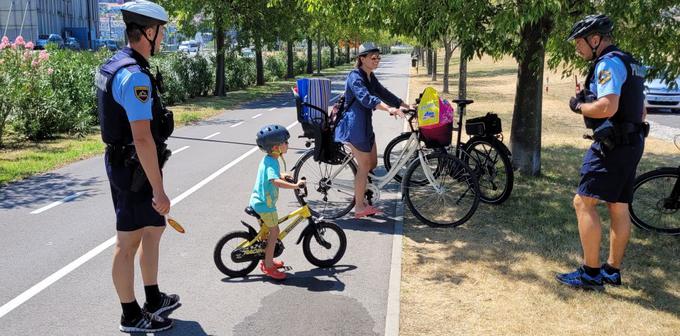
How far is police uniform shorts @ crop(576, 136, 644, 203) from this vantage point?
4703 millimetres

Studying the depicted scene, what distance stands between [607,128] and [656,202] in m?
2.22

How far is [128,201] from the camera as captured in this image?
155 inches

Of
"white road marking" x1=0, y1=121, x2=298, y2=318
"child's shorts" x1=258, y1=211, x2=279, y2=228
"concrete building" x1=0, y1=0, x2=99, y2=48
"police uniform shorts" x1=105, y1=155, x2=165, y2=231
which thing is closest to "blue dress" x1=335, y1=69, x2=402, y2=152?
"child's shorts" x1=258, y1=211, x2=279, y2=228

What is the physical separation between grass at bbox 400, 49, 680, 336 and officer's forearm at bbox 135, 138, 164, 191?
1.93 meters

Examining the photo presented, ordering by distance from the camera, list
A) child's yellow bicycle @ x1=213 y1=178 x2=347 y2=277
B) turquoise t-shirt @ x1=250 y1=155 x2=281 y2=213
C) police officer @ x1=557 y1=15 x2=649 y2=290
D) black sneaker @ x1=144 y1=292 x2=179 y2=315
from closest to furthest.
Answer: black sneaker @ x1=144 y1=292 x2=179 y2=315 → police officer @ x1=557 y1=15 x2=649 y2=290 → turquoise t-shirt @ x1=250 y1=155 x2=281 y2=213 → child's yellow bicycle @ x1=213 y1=178 x2=347 y2=277

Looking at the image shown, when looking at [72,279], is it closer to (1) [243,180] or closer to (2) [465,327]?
(2) [465,327]

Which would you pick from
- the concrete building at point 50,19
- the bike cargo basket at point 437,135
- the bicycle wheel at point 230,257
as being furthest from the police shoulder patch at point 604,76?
the concrete building at point 50,19

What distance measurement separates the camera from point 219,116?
64.0 ft

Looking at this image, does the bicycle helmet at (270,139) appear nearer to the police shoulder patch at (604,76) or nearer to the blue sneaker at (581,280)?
the police shoulder patch at (604,76)

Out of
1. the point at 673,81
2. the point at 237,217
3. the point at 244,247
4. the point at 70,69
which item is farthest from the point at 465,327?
the point at 70,69

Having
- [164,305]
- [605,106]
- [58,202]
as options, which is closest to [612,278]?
[605,106]

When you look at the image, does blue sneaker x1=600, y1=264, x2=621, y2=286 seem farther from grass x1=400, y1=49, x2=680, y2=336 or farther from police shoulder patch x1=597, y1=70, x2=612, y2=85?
police shoulder patch x1=597, y1=70, x2=612, y2=85

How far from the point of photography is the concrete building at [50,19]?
2478 inches

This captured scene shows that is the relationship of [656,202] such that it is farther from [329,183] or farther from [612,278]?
[329,183]
